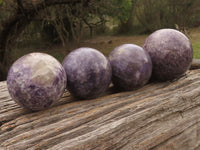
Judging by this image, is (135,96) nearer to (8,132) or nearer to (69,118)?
(69,118)

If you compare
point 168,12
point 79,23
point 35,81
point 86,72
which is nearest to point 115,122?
point 86,72

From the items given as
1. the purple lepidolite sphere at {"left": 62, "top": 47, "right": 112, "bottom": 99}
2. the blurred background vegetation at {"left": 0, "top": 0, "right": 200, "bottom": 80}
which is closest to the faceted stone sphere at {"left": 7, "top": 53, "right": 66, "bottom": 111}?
the purple lepidolite sphere at {"left": 62, "top": 47, "right": 112, "bottom": 99}

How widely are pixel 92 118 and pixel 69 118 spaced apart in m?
0.22

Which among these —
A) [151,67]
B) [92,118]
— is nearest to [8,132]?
[92,118]

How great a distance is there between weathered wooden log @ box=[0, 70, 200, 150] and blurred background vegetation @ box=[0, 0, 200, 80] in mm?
3150

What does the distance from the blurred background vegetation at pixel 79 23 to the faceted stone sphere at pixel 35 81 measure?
3271mm

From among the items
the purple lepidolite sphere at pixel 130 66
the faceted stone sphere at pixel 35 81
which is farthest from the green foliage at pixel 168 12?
the faceted stone sphere at pixel 35 81

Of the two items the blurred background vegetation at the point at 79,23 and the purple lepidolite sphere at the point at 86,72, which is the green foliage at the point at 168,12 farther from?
the purple lepidolite sphere at the point at 86,72

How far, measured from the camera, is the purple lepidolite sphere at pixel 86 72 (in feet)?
6.92

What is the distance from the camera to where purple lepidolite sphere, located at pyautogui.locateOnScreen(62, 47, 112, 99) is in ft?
6.92

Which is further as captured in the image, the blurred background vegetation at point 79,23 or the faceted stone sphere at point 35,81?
the blurred background vegetation at point 79,23

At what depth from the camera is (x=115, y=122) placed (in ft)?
6.59

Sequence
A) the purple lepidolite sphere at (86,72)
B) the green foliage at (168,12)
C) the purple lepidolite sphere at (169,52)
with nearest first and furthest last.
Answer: the purple lepidolite sphere at (86,72)
the purple lepidolite sphere at (169,52)
the green foliage at (168,12)

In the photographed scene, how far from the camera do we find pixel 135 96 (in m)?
2.46
